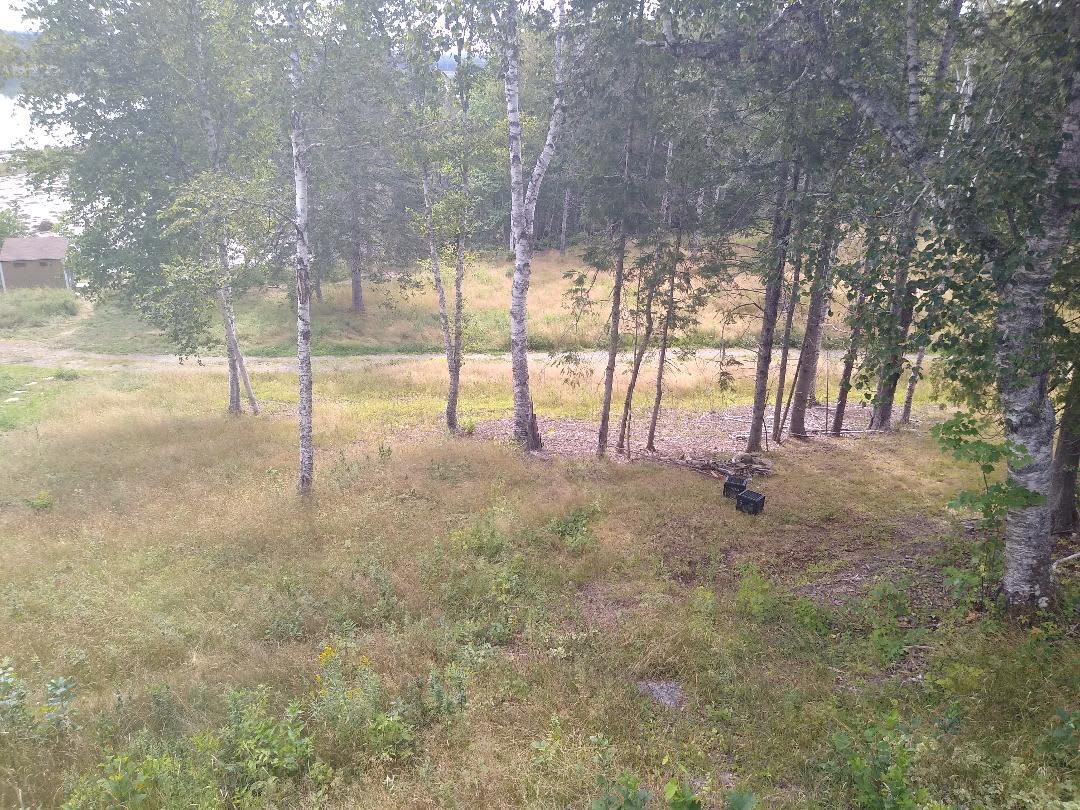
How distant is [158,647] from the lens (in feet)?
23.6

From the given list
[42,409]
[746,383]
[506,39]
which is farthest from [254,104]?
[746,383]

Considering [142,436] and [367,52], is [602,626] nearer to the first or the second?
[367,52]

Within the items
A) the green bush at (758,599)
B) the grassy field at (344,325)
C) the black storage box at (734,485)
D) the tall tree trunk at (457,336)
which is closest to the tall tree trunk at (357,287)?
the grassy field at (344,325)

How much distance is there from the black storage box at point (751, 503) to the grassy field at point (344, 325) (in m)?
19.3

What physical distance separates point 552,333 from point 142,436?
21423 mm

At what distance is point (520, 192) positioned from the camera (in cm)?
1388

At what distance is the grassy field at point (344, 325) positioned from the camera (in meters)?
31.4

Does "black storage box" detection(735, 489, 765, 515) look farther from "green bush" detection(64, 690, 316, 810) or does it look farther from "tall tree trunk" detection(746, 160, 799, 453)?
"green bush" detection(64, 690, 316, 810)

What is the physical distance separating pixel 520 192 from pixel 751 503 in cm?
889

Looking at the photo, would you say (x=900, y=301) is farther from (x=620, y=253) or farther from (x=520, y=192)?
(x=520, y=192)

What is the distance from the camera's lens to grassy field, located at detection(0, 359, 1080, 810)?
4691 mm

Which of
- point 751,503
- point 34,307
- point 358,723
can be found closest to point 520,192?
point 751,503

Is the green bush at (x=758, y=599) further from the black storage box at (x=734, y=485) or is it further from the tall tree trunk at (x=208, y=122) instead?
the tall tree trunk at (x=208, y=122)

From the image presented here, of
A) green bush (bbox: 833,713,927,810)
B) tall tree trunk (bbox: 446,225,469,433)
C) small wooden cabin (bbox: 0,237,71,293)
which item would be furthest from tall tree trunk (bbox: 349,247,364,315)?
green bush (bbox: 833,713,927,810)
